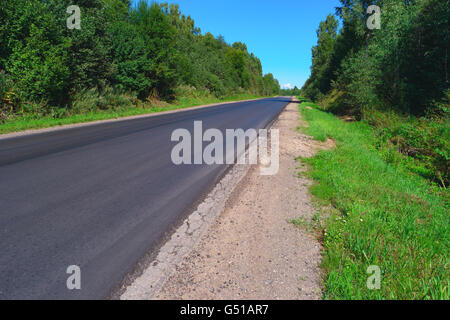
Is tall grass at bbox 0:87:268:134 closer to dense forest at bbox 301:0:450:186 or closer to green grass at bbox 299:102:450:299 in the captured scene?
green grass at bbox 299:102:450:299

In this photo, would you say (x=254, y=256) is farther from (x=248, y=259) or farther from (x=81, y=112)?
(x=81, y=112)

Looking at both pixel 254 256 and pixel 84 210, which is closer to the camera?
pixel 254 256

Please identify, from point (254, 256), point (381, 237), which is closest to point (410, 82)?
point (381, 237)

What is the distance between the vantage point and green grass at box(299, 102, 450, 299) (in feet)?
6.81

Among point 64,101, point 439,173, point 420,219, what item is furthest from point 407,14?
point 64,101

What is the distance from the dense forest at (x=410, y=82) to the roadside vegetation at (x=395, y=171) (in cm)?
5

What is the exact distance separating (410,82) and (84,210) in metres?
15.6

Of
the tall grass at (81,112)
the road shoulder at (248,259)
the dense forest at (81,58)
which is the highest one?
the dense forest at (81,58)

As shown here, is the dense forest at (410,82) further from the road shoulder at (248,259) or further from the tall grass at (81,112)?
the tall grass at (81,112)

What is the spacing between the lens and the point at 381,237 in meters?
2.79

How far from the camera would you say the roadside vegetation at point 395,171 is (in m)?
2.27

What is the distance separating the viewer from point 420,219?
11.5 feet

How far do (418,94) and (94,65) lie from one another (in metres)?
18.7

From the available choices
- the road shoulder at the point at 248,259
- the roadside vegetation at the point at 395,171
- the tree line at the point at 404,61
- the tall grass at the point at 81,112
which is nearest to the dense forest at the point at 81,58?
the tall grass at the point at 81,112
